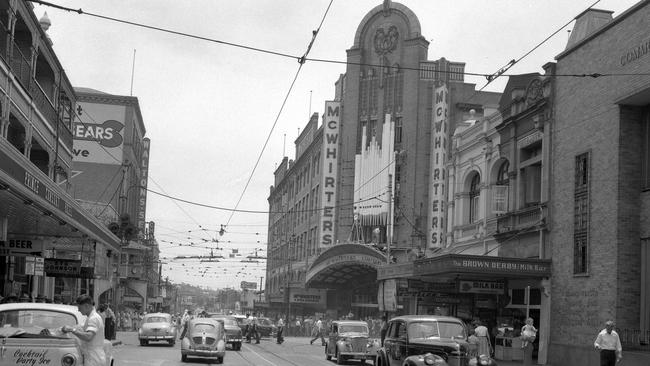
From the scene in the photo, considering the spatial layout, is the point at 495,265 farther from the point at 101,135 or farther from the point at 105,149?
the point at 101,135

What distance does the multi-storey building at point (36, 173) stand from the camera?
69.5 ft

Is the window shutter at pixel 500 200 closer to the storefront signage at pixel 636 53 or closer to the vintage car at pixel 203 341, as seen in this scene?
the storefront signage at pixel 636 53

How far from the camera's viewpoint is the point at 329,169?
204ft

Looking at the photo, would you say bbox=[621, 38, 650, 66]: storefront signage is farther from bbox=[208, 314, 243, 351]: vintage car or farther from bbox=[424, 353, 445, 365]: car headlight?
bbox=[208, 314, 243, 351]: vintage car

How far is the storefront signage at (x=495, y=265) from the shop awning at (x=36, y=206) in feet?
40.8

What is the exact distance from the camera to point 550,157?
2973cm

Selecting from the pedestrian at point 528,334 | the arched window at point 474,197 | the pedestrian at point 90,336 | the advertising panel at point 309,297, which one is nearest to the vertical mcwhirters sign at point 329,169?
the advertising panel at point 309,297

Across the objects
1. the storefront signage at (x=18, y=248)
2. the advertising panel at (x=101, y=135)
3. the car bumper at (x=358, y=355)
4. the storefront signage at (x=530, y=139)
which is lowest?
the car bumper at (x=358, y=355)

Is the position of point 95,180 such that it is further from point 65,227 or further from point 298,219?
point 65,227

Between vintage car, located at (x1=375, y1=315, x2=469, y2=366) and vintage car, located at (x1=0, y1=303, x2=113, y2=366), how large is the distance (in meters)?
7.00

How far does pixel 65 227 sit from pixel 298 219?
55984mm

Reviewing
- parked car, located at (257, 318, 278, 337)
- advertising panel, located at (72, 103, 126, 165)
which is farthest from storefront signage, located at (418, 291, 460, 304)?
advertising panel, located at (72, 103, 126, 165)

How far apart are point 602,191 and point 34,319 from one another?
1903 centimetres

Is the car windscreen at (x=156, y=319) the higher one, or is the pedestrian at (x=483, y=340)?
the pedestrian at (x=483, y=340)
